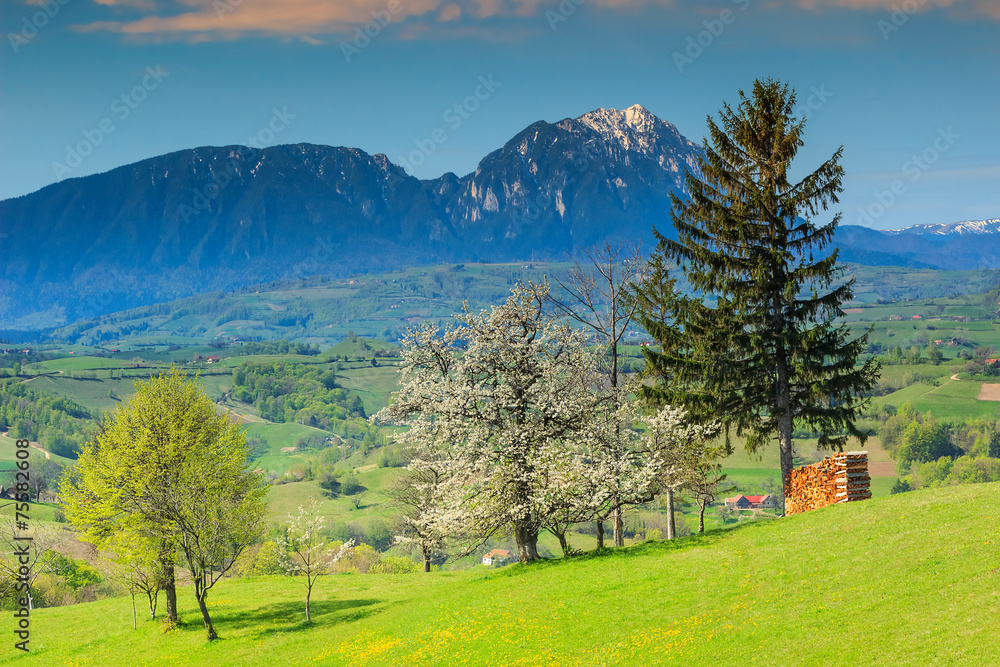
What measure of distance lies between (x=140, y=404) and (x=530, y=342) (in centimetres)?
2115

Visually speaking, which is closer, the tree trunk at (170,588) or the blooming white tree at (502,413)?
the blooming white tree at (502,413)

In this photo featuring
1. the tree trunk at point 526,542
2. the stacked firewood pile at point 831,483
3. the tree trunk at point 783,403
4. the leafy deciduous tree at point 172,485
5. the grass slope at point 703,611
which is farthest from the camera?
the tree trunk at point 526,542

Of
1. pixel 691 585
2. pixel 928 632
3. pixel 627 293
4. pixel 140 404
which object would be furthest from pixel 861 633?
pixel 140 404

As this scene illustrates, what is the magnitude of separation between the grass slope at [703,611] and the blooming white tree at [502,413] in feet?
10.4

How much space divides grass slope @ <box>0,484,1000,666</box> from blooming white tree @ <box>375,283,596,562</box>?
316 cm

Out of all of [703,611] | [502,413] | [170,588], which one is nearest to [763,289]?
[502,413]

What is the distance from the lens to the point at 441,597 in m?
34.4

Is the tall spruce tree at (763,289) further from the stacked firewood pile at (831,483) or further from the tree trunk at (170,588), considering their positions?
the tree trunk at (170,588)

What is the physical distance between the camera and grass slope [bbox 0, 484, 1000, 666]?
1803 centimetres

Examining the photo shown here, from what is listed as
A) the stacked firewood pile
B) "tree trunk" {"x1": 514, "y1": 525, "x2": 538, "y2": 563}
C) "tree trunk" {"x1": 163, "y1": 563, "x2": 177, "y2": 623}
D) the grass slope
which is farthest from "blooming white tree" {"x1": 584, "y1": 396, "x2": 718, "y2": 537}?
"tree trunk" {"x1": 163, "y1": 563, "x2": 177, "y2": 623}

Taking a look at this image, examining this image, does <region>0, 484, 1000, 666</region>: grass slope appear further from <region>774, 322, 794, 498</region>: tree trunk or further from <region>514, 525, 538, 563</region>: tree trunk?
<region>774, 322, 794, 498</region>: tree trunk

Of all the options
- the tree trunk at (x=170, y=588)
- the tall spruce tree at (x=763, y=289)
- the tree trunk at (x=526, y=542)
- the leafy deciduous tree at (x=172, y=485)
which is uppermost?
the tall spruce tree at (x=763, y=289)

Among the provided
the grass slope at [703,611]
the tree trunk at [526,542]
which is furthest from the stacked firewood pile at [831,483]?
the tree trunk at [526,542]

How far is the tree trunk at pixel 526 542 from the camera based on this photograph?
122 ft
